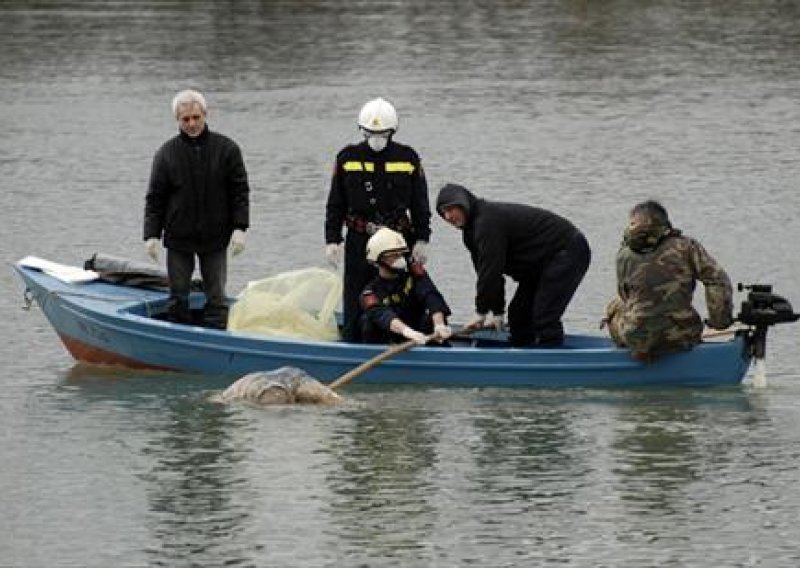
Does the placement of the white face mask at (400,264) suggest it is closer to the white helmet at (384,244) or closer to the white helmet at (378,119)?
the white helmet at (384,244)

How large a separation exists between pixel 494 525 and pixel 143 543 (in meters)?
1.81

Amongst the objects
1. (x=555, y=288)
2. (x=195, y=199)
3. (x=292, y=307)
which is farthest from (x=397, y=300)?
(x=195, y=199)

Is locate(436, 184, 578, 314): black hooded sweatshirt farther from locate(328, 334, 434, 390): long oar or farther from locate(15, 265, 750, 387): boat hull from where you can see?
locate(328, 334, 434, 390): long oar

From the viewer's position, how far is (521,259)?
1728cm

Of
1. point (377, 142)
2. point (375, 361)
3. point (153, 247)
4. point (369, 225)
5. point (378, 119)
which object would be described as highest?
point (378, 119)

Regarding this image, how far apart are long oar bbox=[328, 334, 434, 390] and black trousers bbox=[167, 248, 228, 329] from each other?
4.77 feet

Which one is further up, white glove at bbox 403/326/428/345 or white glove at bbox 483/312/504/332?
white glove at bbox 483/312/504/332

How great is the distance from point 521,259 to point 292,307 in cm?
161

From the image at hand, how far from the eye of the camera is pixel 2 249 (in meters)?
23.0

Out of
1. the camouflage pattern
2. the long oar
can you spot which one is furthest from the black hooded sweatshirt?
the camouflage pattern

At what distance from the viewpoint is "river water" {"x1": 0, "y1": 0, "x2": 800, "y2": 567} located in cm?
1387

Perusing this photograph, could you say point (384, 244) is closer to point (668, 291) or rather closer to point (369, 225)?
point (369, 225)

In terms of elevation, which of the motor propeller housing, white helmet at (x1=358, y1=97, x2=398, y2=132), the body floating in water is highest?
white helmet at (x1=358, y1=97, x2=398, y2=132)

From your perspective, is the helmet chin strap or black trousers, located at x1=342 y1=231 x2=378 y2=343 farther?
black trousers, located at x1=342 y1=231 x2=378 y2=343
